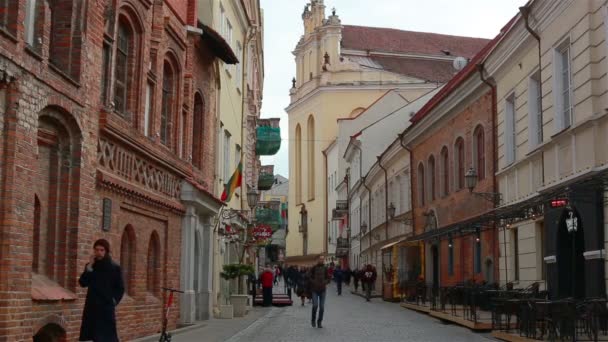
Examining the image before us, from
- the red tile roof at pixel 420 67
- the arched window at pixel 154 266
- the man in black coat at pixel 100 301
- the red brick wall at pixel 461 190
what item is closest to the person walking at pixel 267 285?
the red brick wall at pixel 461 190

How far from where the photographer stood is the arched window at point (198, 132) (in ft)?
76.2

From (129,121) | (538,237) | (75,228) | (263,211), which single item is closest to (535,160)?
(538,237)

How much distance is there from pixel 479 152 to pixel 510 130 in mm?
3835

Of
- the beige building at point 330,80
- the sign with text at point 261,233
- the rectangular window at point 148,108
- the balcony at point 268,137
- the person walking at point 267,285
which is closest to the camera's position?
the rectangular window at point 148,108

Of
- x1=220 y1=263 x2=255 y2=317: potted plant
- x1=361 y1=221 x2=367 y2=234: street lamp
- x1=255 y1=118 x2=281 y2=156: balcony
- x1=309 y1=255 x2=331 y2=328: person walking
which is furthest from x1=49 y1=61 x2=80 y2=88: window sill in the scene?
x1=361 y1=221 x2=367 y2=234: street lamp

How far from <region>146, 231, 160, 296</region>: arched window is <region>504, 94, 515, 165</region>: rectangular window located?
1052 centimetres

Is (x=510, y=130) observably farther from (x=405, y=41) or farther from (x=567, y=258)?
(x=405, y=41)

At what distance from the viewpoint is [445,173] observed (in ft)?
111

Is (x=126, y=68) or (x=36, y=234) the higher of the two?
(x=126, y=68)

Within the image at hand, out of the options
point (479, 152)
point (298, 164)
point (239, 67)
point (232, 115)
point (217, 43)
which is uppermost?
point (298, 164)

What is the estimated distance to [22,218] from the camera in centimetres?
1114

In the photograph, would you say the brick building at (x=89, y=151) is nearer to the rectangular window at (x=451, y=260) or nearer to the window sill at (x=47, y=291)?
the window sill at (x=47, y=291)

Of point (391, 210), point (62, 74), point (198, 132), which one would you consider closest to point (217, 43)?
point (198, 132)

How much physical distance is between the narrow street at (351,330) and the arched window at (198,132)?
4.48m
